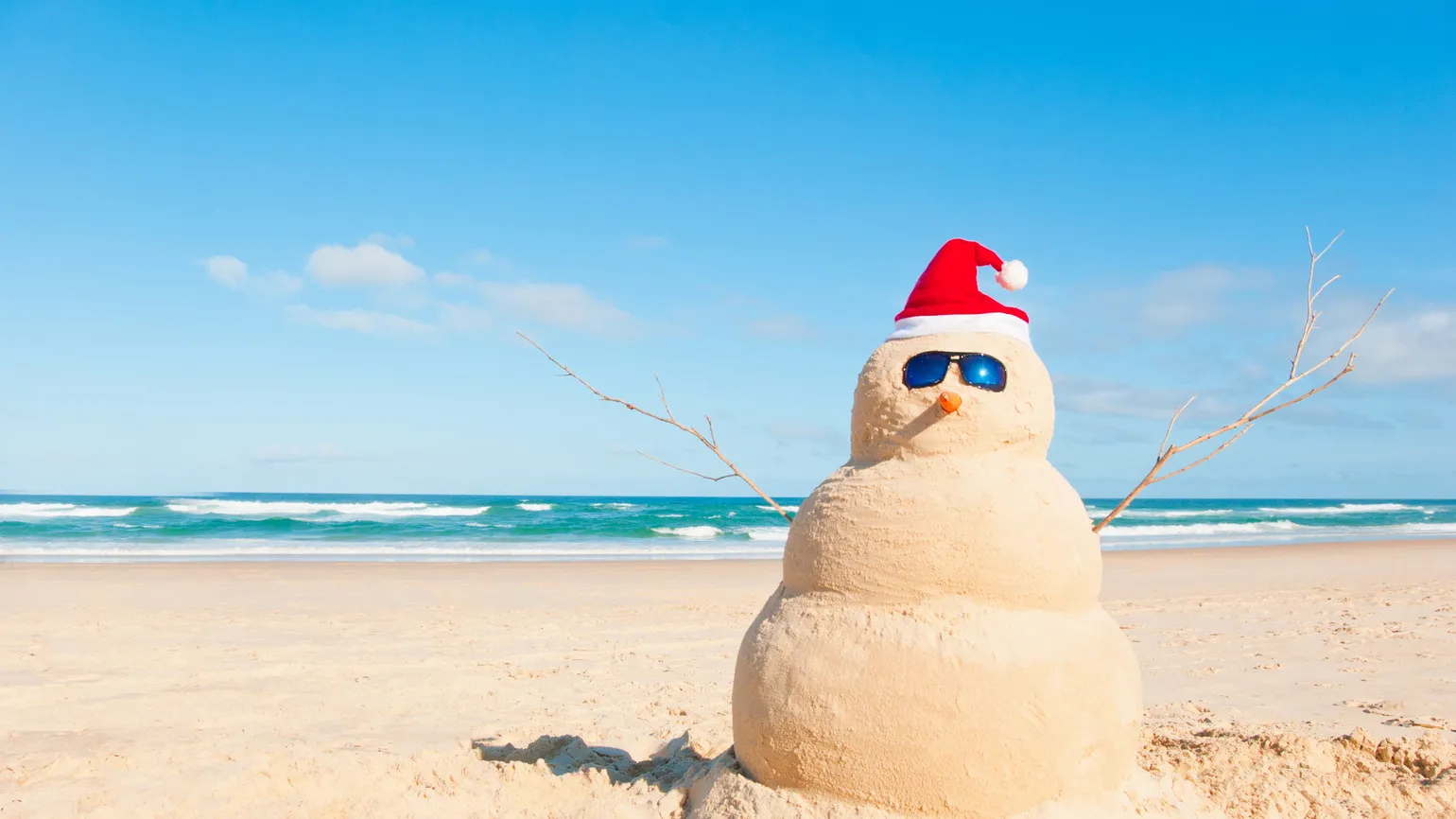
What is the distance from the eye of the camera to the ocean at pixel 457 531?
72.7ft

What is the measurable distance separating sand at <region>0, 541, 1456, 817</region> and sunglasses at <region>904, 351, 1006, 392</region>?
5.08ft

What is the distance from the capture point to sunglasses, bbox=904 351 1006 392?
354cm

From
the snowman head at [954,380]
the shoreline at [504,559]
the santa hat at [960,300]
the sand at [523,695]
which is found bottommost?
the sand at [523,695]

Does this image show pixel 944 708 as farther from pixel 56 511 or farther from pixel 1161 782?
pixel 56 511

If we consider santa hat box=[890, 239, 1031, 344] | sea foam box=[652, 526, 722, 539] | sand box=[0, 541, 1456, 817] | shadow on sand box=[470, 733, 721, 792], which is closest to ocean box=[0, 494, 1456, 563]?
sea foam box=[652, 526, 722, 539]

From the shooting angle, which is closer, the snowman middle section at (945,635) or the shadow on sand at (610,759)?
the snowman middle section at (945,635)

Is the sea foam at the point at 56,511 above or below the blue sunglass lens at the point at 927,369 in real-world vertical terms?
below

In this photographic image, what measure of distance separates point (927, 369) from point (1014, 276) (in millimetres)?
587

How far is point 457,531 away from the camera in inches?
1165

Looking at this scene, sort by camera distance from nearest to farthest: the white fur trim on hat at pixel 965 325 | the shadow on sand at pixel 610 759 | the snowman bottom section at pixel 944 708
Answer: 1. the snowman bottom section at pixel 944 708
2. the white fur trim on hat at pixel 965 325
3. the shadow on sand at pixel 610 759

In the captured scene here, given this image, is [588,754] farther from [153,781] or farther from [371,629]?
[371,629]

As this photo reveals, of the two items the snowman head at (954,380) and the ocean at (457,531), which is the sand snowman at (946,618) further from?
the ocean at (457,531)

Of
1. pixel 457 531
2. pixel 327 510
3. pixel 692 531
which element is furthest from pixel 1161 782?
pixel 327 510

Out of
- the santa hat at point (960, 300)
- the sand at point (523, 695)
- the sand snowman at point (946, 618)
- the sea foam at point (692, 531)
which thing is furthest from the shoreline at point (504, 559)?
the sand snowman at point (946, 618)
